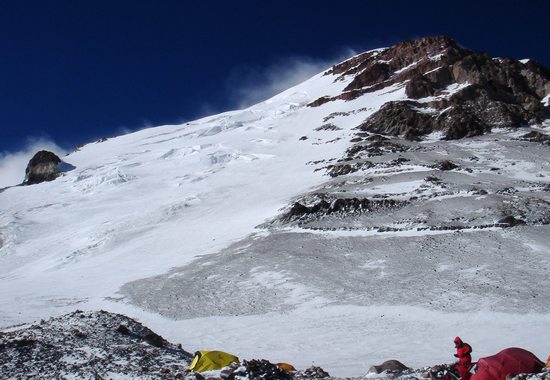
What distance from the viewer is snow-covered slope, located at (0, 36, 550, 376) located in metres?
21.5

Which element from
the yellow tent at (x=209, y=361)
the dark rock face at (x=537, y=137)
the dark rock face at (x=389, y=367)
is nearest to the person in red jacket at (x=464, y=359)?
the dark rock face at (x=389, y=367)

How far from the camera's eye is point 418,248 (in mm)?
31391

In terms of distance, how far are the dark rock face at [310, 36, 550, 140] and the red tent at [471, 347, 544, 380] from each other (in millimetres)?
59188

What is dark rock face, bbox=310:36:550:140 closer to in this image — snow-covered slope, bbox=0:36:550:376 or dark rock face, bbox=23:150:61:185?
snow-covered slope, bbox=0:36:550:376

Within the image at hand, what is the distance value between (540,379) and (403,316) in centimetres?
1213

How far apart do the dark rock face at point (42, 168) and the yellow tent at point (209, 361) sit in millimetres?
78215

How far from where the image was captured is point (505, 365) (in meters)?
11.2

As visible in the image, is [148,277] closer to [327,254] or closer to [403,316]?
[327,254]

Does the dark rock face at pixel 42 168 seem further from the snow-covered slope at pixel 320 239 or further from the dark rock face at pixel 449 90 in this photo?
the dark rock face at pixel 449 90

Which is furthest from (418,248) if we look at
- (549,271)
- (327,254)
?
(549,271)

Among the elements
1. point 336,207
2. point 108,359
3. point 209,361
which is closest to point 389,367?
point 209,361

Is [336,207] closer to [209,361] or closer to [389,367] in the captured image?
[389,367]

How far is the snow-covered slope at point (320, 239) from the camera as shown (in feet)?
70.7

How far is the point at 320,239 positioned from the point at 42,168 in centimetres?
6870
